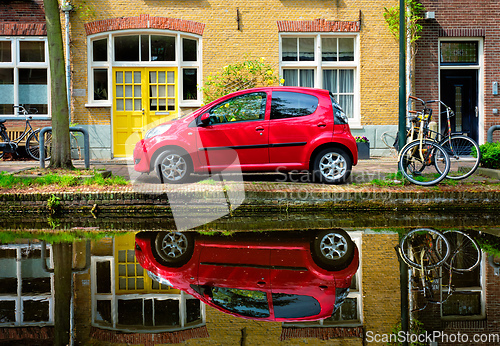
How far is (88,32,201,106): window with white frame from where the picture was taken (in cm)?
1442

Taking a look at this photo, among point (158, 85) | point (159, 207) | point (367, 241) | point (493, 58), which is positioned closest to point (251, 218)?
point (159, 207)

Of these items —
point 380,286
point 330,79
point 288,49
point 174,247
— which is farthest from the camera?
point 330,79

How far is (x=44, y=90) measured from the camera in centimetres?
1471

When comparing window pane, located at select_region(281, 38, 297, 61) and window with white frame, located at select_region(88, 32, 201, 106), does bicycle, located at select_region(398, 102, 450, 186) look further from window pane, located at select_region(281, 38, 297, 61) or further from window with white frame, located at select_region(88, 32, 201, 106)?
window with white frame, located at select_region(88, 32, 201, 106)

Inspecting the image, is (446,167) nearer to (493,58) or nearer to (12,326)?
(12,326)

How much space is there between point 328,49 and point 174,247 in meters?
11.0

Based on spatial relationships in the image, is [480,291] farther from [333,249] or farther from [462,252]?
[333,249]

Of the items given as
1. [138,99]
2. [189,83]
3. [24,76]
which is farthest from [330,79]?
[24,76]

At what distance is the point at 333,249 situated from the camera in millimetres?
5082

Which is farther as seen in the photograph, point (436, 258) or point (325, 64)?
point (325, 64)

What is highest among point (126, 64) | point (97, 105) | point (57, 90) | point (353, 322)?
point (126, 64)

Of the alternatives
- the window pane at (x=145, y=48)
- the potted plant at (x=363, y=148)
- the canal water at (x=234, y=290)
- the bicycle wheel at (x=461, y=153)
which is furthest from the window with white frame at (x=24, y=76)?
the bicycle wheel at (x=461, y=153)

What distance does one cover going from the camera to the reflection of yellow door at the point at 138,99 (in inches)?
571

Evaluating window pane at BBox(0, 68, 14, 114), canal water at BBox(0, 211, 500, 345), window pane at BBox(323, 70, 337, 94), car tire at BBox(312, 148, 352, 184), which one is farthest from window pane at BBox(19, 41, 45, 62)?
canal water at BBox(0, 211, 500, 345)
